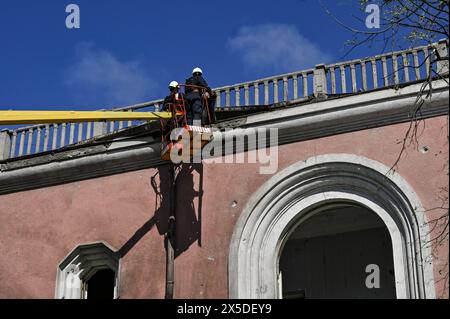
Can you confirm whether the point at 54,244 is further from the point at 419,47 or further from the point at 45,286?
the point at 419,47

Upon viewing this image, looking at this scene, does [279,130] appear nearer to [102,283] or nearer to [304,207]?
[304,207]

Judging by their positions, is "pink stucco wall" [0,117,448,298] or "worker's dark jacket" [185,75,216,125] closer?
"pink stucco wall" [0,117,448,298]

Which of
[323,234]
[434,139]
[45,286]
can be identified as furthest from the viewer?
[323,234]

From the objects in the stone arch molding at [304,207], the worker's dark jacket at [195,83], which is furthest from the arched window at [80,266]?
the worker's dark jacket at [195,83]

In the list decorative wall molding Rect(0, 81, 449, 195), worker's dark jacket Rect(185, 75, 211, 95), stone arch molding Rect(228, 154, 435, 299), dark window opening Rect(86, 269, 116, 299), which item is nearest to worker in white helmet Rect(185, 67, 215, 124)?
worker's dark jacket Rect(185, 75, 211, 95)

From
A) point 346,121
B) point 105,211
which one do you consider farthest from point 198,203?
point 346,121

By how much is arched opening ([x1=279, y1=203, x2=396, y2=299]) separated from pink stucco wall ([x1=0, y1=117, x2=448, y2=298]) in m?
3.65

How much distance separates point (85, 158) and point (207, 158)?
7.95 feet

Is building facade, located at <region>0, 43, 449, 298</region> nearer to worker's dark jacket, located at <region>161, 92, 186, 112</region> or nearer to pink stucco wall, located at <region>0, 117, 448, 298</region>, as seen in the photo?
pink stucco wall, located at <region>0, 117, 448, 298</region>

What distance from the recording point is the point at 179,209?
14.5 metres

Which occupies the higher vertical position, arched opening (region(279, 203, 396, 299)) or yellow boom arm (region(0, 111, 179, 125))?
yellow boom arm (region(0, 111, 179, 125))

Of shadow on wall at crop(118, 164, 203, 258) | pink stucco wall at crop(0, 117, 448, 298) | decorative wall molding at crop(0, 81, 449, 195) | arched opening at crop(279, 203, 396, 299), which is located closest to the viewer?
pink stucco wall at crop(0, 117, 448, 298)

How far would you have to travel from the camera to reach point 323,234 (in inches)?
730

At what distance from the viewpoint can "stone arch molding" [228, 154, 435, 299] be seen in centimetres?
1285
